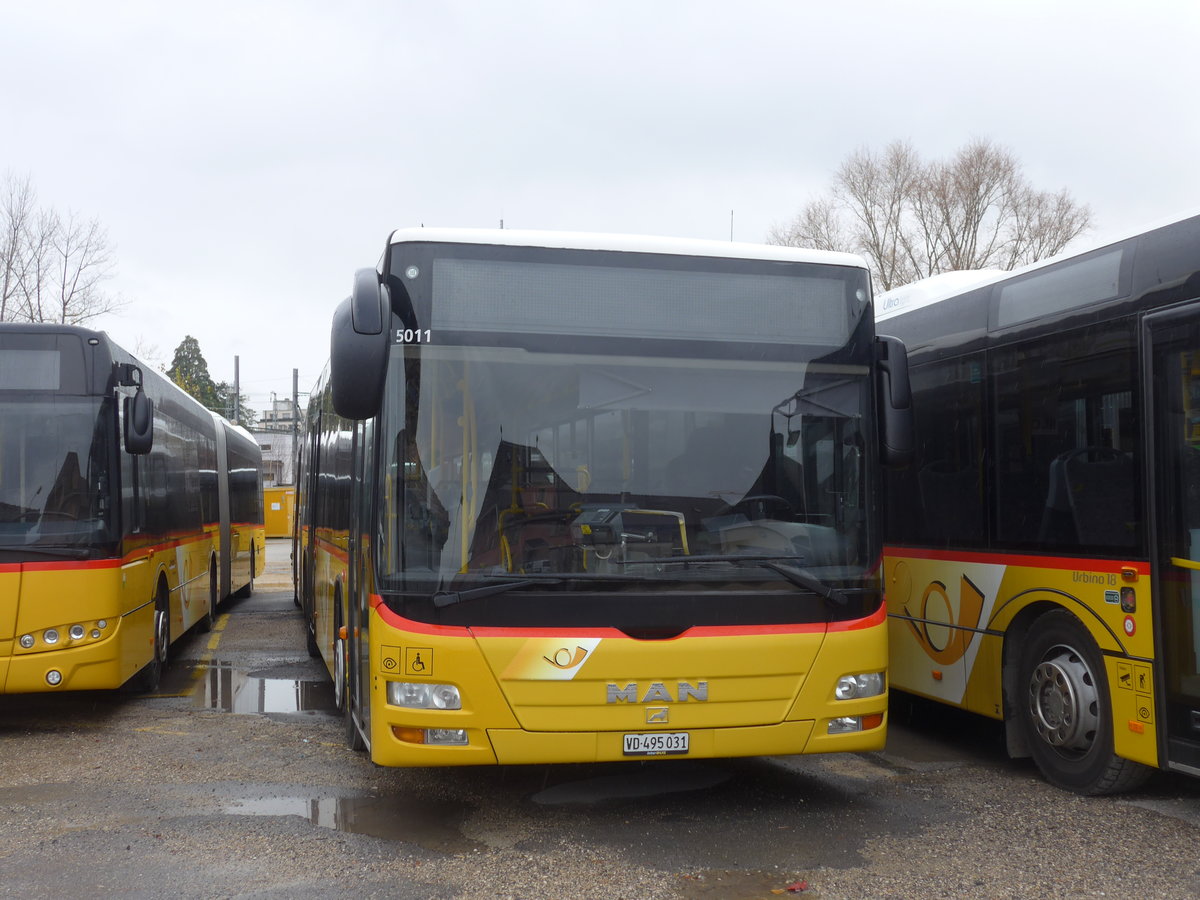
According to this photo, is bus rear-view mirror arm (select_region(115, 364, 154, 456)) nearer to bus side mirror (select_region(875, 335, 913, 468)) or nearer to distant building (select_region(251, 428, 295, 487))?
bus side mirror (select_region(875, 335, 913, 468))

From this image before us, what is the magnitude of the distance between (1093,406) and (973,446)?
117cm

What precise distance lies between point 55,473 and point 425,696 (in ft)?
14.1

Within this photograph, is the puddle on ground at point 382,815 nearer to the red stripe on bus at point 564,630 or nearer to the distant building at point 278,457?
the red stripe on bus at point 564,630

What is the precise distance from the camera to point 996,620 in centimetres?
740

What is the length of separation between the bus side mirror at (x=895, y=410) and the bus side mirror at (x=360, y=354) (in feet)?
8.41

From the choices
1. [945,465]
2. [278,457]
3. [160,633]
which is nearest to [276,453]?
[278,457]

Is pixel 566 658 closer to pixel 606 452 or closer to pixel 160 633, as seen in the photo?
pixel 606 452

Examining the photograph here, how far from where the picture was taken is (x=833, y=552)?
6078 millimetres

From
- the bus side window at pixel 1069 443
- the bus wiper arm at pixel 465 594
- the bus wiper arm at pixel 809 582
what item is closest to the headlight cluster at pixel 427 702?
the bus wiper arm at pixel 465 594

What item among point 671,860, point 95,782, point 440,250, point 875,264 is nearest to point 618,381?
point 440,250

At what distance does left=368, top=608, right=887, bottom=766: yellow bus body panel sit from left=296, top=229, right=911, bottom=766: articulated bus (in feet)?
0.03

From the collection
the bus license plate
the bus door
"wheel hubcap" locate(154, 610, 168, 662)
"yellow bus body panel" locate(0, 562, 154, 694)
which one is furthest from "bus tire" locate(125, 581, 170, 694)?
the bus door

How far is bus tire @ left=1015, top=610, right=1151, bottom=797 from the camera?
645 cm

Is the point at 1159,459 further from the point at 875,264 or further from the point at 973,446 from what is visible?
the point at 875,264
